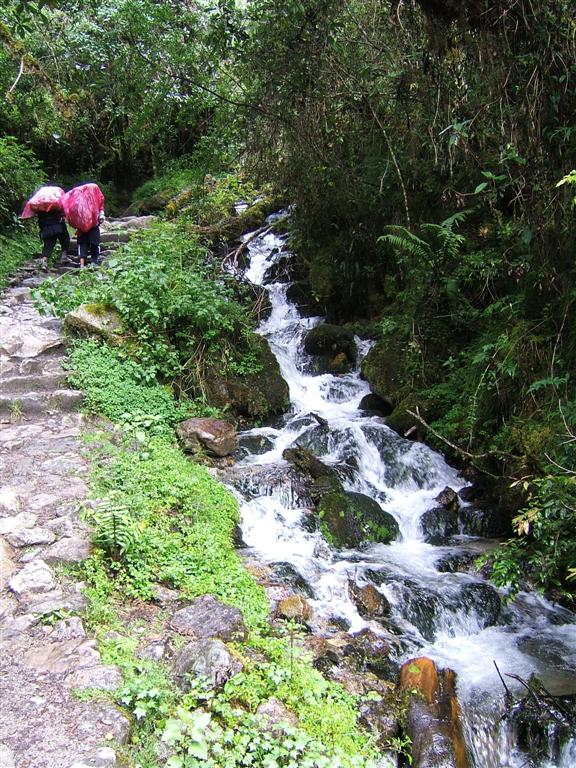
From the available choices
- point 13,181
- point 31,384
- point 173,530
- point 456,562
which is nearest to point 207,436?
point 31,384

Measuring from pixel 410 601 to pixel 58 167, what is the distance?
16925 mm

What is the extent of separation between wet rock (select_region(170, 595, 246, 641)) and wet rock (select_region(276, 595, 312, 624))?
0.80 metres

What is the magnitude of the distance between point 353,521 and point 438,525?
3.70 ft

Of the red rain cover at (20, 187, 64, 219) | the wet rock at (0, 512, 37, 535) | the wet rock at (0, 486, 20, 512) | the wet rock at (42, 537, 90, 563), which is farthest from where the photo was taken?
the red rain cover at (20, 187, 64, 219)

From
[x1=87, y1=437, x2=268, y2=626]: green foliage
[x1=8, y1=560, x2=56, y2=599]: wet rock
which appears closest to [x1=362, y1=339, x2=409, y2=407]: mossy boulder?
[x1=87, y1=437, x2=268, y2=626]: green foliage

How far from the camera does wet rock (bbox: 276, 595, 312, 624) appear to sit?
4629mm

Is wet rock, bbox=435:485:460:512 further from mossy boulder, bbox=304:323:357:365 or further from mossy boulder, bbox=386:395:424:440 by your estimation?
mossy boulder, bbox=304:323:357:365

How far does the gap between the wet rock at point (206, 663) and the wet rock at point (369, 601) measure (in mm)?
2089

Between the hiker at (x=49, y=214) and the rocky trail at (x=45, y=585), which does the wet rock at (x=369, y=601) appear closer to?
the rocky trail at (x=45, y=585)


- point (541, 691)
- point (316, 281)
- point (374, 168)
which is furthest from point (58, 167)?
point (541, 691)

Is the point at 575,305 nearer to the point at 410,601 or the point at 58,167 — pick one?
the point at 410,601

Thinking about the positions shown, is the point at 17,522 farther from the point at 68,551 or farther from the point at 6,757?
the point at 6,757

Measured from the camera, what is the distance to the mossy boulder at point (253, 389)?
26.9ft

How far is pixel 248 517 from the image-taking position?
20.8 ft
